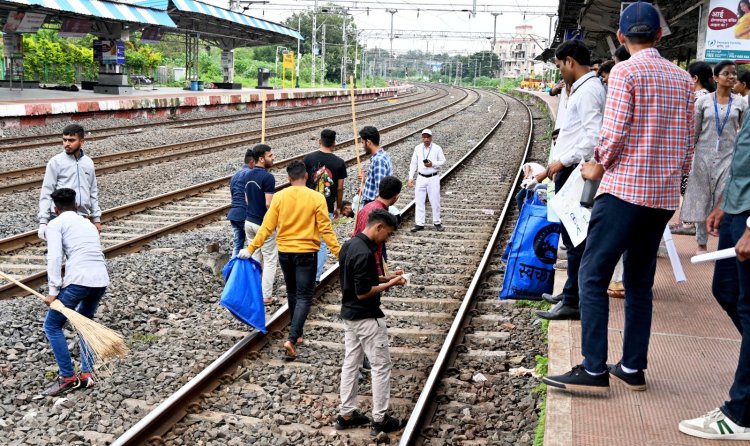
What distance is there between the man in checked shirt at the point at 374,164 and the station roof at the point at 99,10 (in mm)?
19384

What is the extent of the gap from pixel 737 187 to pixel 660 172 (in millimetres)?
436

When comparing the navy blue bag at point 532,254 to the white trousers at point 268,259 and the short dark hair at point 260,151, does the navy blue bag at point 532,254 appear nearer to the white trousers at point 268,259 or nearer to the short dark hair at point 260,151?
the white trousers at point 268,259

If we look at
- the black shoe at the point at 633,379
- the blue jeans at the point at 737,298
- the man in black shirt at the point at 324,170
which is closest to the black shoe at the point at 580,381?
the black shoe at the point at 633,379

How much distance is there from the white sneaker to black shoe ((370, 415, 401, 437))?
70.6 inches

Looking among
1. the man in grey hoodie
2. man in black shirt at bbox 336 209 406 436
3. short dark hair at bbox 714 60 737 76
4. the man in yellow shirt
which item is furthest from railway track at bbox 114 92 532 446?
short dark hair at bbox 714 60 737 76

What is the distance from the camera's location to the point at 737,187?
13.9ft

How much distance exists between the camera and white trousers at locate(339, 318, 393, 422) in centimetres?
542

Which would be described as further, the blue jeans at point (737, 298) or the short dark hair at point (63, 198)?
the short dark hair at point (63, 198)

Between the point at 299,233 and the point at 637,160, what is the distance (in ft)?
10.4

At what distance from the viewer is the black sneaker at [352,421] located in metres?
5.54

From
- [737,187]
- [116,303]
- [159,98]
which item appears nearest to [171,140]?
[159,98]

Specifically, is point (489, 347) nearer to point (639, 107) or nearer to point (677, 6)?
point (639, 107)

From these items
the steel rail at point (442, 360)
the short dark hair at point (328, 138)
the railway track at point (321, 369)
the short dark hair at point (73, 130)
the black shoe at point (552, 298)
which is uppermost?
the short dark hair at point (73, 130)

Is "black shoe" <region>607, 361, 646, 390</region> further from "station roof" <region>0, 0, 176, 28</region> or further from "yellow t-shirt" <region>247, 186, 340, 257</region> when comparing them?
"station roof" <region>0, 0, 176, 28</region>
